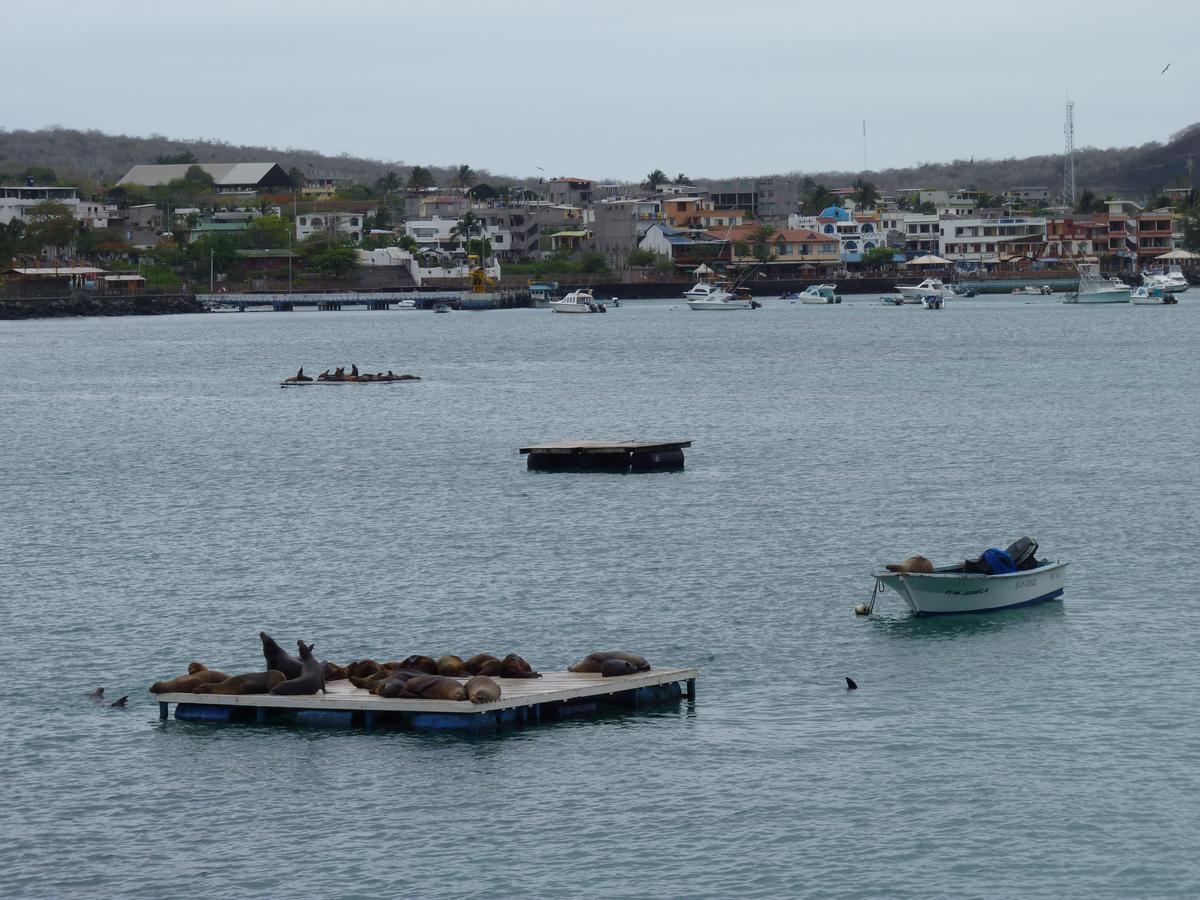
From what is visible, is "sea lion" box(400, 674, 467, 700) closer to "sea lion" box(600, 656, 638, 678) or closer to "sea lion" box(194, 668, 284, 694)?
"sea lion" box(194, 668, 284, 694)

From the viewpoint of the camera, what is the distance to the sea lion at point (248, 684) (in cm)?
2759

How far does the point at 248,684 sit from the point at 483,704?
3993 mm

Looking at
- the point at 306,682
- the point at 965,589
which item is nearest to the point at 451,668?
the point at 306,682

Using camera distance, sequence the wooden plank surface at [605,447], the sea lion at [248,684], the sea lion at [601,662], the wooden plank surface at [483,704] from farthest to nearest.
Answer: the wooden plank surface at [605,447] < the sea lion at [601,662] < the sea lion at [248,684] < the wooden plank surface at [483,704]

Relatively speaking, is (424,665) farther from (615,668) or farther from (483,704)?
(615,668)

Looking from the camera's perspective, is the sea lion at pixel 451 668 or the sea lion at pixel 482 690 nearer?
the sea lion at pixel 482 690

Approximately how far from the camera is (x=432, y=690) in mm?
26594

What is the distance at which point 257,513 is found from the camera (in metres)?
50.7

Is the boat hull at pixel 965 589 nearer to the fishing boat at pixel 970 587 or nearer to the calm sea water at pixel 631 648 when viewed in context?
the fishing boat at pixel 970 587

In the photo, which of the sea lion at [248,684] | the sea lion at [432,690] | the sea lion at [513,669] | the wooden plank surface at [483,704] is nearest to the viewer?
the wooden plank surface at [483,704]

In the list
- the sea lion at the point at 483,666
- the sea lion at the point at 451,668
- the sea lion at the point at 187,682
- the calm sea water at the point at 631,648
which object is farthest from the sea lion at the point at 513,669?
the sea lion at the point at 187,682

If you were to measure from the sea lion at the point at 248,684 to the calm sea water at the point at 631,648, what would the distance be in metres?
0.62

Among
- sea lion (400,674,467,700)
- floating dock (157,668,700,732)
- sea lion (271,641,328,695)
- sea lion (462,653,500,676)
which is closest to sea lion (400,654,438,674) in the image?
sea lion (462,653,500,676)

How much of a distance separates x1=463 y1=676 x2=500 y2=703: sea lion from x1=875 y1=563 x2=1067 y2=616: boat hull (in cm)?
1012
